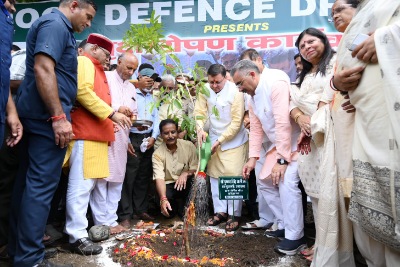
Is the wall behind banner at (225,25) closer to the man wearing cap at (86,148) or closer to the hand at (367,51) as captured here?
the man wearing cap at (86,148)

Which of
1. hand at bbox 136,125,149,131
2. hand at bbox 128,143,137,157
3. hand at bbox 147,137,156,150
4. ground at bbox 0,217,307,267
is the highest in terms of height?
hand at bbox 136,125,149,131

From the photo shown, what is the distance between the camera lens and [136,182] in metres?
4.38

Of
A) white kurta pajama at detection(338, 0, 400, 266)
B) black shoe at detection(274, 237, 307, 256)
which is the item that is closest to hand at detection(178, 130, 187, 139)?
black shoe at detection(274, 237, 307, 256)

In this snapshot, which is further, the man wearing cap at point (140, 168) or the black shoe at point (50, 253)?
the man wearing cap at point (140, 168)

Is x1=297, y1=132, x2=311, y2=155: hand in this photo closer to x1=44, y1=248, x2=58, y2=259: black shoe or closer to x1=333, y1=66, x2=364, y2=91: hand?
x1=333, y1=66, x2=364, y2=91: hand

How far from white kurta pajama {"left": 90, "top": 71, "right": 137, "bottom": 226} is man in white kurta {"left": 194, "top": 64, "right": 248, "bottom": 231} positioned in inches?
32.2

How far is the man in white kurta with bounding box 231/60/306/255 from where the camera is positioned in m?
3.12

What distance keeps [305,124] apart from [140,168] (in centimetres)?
219

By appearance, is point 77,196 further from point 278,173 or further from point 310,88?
point 310,88

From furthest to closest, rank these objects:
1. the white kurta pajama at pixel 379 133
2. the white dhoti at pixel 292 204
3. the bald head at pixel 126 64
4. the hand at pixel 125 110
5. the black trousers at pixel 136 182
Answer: the black trousers at pixel 136 182 → the bald head at pixel 126 64 → the hand at pixel 125 110 → the white dhoti at pixel 292 204 → the white kurta pajama at pixel 379 133

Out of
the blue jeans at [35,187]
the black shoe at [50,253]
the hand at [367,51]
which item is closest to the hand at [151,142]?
the black shoe at [50,253]

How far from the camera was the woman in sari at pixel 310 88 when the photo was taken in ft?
8.95

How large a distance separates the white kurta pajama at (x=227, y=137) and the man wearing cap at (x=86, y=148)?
1.18m

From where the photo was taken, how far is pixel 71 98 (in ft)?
8.96
